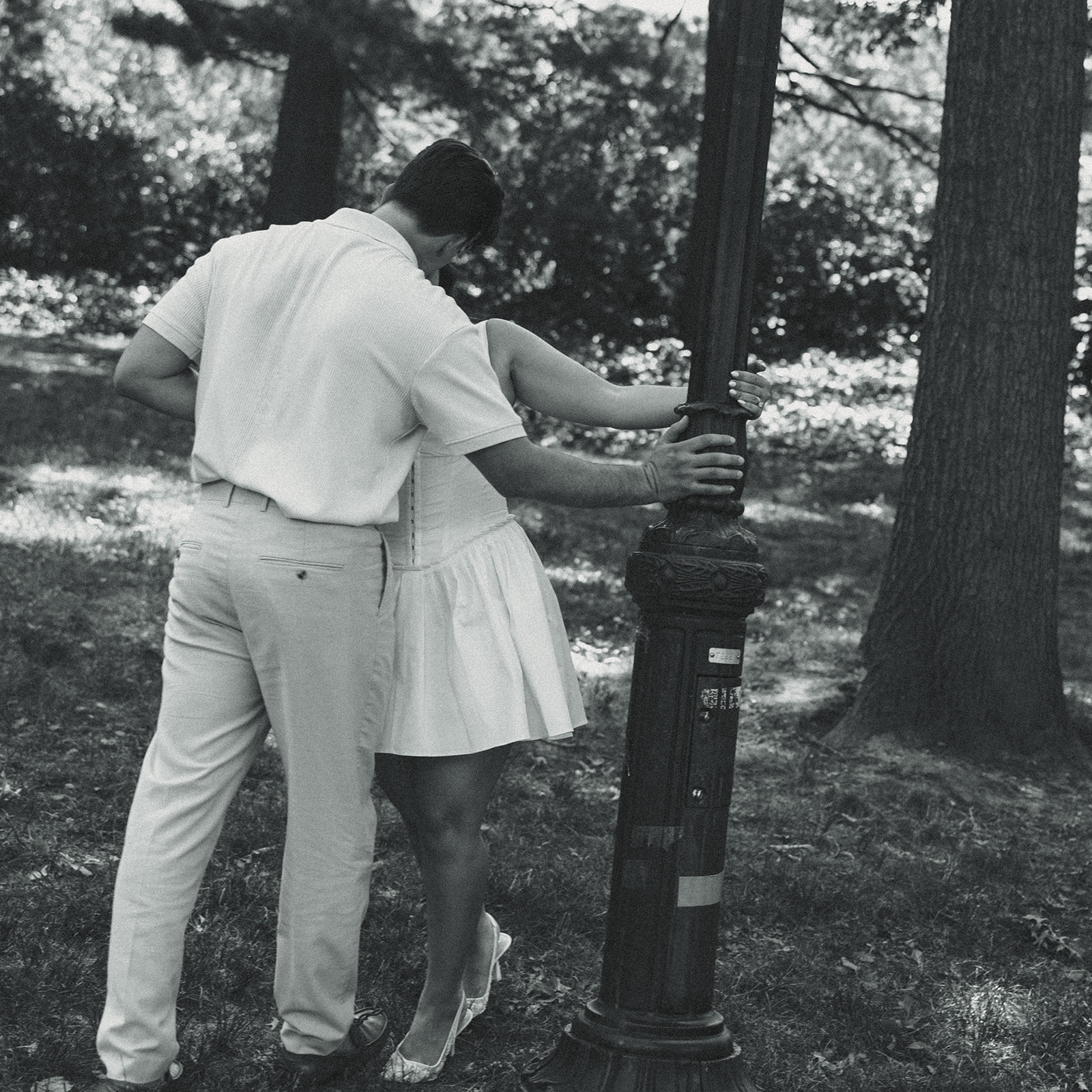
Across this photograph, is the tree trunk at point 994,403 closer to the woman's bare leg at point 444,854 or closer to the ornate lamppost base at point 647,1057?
the woman's bare leg at point 444,854

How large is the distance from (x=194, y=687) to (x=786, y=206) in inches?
591

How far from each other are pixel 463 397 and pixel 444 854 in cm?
104

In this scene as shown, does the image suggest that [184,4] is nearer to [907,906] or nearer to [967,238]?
[967,238]

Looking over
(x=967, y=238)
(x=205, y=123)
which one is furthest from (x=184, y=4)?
(x=967, y=238)

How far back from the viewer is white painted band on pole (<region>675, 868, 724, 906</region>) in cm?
309

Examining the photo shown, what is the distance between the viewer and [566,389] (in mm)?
3523

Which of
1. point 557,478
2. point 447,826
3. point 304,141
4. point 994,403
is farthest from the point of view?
point 304,141

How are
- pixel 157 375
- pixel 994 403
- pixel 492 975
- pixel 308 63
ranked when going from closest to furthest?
pixel 157 375 → pixel 492 975 → pixel 994 403 → pixel 308 63

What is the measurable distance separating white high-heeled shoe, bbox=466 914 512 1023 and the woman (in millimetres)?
219

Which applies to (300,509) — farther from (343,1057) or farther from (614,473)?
(343,1057)

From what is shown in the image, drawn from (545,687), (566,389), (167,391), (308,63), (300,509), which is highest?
(308,63)

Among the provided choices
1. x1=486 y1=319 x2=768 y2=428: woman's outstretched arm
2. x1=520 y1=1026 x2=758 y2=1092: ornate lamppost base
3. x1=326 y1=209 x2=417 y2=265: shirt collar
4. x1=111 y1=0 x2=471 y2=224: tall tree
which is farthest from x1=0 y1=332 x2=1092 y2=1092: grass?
x1=111 y1=0 x2=471 y2=224: tall tree

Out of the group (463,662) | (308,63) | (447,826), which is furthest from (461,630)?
(308,63)

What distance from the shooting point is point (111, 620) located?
6664 millimetres
